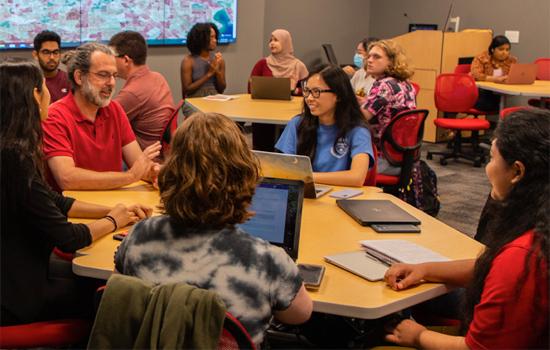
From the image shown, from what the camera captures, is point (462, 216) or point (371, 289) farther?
point (462, 216)

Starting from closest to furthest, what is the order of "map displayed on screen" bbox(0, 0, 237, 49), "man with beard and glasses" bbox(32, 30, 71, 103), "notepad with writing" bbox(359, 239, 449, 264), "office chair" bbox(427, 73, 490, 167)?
"notepad with writing" bbox(359, 239, 449, 264)
"man with beard and glasses" bbox(32, 30, 71, 103)
"map displayed on screen" bbox(0, 0, 237, 49)
"office chair" bbox(427, 73, 490, 167)

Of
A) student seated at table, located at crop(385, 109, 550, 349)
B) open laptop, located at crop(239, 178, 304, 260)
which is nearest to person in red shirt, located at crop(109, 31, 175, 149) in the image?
open laptop, located at crop(239, 178, 304, 260)

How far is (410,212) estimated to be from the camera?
273cm

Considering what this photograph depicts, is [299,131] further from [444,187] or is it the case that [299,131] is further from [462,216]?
[444,187]

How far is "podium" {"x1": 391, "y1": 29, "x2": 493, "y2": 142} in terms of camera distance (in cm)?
838

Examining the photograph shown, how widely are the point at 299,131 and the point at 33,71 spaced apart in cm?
155

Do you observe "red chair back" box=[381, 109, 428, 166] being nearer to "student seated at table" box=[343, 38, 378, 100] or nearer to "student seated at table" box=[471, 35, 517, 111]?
"student seated at table" box=[343, 38, 378, 100]

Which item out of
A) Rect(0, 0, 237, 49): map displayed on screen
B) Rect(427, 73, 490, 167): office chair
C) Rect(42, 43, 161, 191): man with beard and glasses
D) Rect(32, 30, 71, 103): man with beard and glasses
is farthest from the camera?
Rect(427, 73, 490, 167): office chair

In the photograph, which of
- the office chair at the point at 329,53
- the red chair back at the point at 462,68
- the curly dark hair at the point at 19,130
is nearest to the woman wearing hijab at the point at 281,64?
the red chair back at the point at 462,68

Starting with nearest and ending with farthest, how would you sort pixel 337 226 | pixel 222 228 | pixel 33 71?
pixel 222 228 < pixel 33 71 < pixel 337 226

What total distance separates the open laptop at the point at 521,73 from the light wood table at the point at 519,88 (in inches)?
2.3

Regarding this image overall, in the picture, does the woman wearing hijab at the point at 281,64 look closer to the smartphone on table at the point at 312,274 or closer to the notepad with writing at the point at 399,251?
the notepad with writing at the point at 399,251

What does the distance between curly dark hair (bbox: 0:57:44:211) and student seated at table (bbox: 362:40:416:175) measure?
261 centimetres

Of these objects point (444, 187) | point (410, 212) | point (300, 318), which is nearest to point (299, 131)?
point (410, 212)
